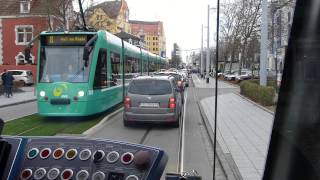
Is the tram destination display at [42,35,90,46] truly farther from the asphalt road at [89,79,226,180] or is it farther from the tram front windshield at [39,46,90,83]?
the asphalt road at [89,79,226,180]

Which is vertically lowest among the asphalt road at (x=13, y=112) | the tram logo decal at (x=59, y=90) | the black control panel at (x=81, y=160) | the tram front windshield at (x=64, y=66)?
the asphalt road at (x=13, y=112)

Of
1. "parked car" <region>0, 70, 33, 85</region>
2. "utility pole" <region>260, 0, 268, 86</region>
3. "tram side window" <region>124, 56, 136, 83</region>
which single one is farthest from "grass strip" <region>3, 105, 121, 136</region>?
"parked car" <region>0, 70, 33, 85</region>

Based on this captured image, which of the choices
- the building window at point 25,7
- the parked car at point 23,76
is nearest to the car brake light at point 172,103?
the parked car at point 23,76

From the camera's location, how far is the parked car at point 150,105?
15.4 metres

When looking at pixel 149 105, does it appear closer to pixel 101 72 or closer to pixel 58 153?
pixel 101 72

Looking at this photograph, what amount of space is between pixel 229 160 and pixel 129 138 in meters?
4.39

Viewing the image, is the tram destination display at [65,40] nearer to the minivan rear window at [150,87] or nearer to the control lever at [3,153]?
the minivan rear window at [150,87]

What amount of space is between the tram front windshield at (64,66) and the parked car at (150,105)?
1869 mm

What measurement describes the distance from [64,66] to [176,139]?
5.28m

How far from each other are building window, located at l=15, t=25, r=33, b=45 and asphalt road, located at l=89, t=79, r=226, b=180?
47.4m

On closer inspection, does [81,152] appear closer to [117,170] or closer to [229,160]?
[117,170]

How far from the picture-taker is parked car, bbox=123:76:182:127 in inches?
608

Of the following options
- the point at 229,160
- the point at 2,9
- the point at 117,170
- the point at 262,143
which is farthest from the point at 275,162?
the point at 2,9

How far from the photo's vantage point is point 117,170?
251cm
